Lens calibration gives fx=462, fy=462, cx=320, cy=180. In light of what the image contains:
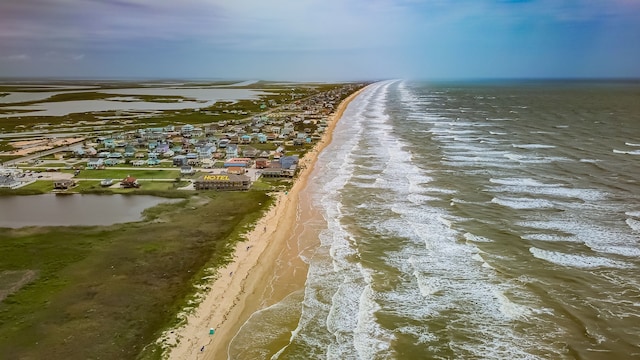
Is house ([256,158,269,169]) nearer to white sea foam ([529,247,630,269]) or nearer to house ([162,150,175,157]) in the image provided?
house ([162,150,175,157])

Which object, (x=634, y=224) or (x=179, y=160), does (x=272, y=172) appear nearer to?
(x=179, y=160)

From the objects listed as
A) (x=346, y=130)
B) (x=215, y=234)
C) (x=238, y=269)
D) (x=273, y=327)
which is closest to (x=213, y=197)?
(x=215, y=234)

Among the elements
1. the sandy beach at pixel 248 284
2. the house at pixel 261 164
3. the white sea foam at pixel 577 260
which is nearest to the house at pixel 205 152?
the house at pixel 261 164

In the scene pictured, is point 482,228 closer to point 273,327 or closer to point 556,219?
point 556,219


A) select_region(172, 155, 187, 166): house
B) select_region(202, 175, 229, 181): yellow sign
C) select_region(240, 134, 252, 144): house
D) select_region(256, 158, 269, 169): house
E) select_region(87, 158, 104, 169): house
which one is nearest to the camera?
select_region(202, 175, 229, 181): yellow sign

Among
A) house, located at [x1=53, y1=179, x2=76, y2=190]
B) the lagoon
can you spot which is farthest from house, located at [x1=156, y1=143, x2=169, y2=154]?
the lagoon

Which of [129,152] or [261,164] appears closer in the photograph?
[261,164]

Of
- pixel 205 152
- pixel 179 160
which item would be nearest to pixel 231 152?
pixel 205 152
